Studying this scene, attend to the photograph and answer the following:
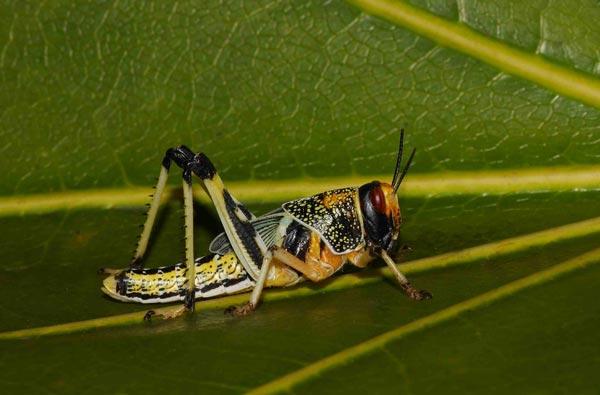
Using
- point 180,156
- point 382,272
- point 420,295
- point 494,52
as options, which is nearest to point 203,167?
point 180,156

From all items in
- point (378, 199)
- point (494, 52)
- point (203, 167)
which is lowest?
point (378, 199)

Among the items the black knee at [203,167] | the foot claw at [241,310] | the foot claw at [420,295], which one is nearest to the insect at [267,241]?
the black knee at [203,167]

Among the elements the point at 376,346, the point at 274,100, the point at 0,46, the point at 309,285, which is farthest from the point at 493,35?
the point at 0,46

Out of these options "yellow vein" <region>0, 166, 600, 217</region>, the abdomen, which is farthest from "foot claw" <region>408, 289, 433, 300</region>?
the abdomen

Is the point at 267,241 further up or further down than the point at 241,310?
further up

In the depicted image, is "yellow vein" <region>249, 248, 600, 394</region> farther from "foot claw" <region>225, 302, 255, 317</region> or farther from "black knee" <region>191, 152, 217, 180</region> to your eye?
"black knee" <region>191, 152, 217, 180</region>

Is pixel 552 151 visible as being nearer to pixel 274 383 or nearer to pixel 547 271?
pixel 547 271

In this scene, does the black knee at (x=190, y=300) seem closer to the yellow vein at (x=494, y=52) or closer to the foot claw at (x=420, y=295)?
the foot claw at (x=420, y=295)

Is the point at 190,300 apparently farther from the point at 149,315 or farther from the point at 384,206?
the point at 384,206

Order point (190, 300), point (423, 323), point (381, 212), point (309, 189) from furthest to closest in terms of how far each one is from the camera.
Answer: point (309, 189) < point (381, 212) < point (190, 300) < point (423, 323)
